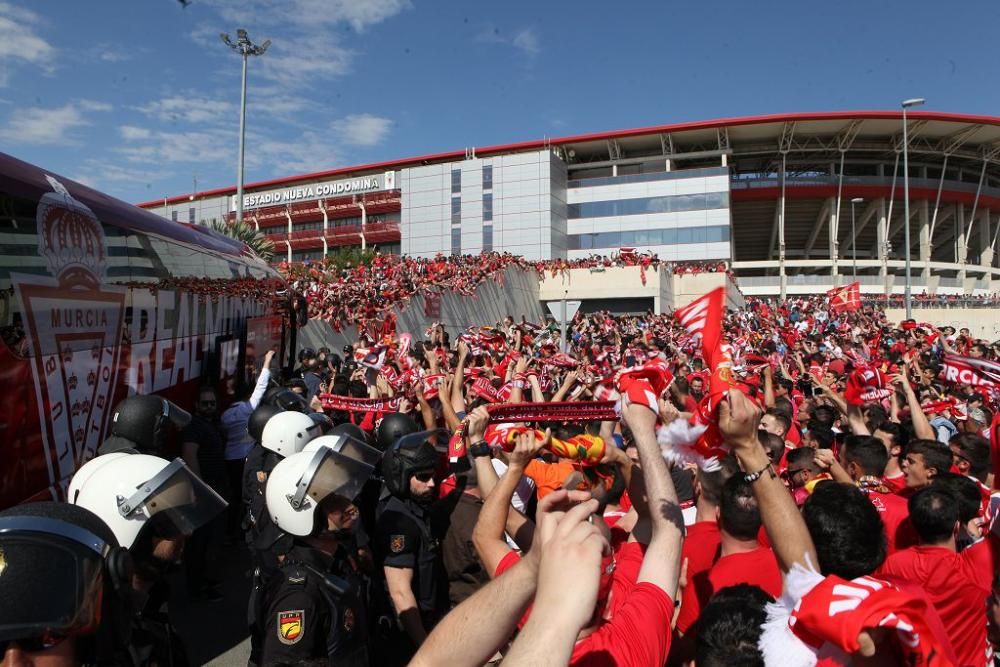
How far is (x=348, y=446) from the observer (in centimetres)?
378

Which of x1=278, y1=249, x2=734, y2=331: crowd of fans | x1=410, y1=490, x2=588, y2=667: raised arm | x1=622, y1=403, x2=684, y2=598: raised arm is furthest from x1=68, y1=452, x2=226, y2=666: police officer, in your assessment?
x1=278, y1=249, x2=734, y2=331: crowd of fans

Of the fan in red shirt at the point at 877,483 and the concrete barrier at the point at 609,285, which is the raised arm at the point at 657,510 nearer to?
the fan in red shirt at the point at 877,483

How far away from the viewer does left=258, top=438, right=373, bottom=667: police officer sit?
246cm

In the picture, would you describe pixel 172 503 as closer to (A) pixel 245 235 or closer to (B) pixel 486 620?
(B) pixel 486 620

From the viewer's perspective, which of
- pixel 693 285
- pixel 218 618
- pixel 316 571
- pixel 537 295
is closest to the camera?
pixel 316 571

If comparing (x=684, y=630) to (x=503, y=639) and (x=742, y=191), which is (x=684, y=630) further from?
(x=742, y=191)

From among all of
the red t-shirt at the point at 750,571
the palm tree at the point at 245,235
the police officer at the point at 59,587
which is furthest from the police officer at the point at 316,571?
the palm tree at the point at 245,235

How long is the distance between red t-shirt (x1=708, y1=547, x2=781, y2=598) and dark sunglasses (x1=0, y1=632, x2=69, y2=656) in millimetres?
2189

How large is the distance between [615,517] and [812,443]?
2869mm

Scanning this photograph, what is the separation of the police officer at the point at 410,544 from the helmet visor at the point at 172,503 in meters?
1.15

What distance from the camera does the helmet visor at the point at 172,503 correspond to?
2.40 meters

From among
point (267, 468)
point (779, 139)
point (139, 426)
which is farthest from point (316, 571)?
point (779, 139)

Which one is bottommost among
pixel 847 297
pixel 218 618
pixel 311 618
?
pixel 218 618

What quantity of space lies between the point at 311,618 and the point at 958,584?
2.52m
